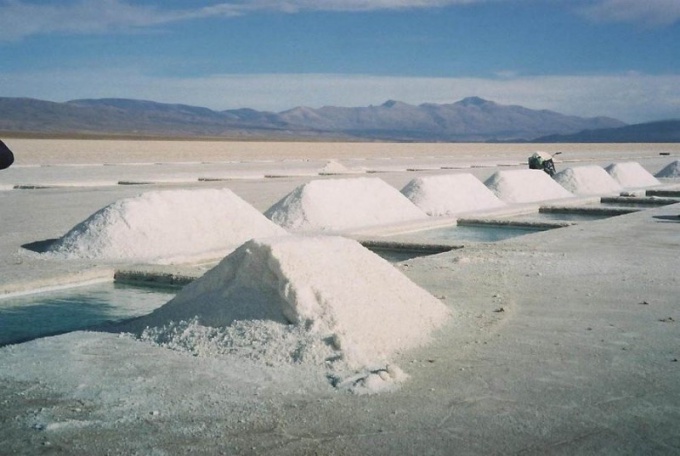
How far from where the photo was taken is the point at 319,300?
3518 mm

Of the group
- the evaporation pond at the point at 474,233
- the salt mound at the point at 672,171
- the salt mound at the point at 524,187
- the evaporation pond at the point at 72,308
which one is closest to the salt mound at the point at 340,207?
the evaporation pond at the point at 474,233

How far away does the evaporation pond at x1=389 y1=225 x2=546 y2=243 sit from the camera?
8.59 m

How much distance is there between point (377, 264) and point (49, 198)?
881 centimetres

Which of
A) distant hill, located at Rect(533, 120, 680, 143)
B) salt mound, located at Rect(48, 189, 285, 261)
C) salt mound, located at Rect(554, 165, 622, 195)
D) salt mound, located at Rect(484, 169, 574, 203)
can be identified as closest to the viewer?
salt mound, located at Rect(48, 189, 285, 261)

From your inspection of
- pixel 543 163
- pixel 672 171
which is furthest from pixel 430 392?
pixel 672 171

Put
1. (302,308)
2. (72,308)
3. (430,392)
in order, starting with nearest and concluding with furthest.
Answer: (430,392) → (302,308) → (72,308)

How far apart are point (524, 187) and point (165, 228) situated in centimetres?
768

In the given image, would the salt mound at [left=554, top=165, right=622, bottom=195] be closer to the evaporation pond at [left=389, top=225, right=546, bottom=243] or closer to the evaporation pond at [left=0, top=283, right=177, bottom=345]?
the evaporation pond at [left=389, top=225, right=546, bottom=243]

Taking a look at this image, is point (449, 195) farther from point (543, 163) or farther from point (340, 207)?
point (543, 163)

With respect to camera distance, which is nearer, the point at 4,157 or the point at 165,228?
the point at 4,157

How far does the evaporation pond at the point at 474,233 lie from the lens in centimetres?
859

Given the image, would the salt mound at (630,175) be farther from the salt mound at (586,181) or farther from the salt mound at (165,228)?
the salt mound at (165,228)

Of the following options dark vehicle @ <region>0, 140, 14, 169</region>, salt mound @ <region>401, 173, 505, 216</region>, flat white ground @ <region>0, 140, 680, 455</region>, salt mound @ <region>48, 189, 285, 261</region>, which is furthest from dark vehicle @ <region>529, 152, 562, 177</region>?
dark vehicle @ <region>0, 140, 14, 169</region>

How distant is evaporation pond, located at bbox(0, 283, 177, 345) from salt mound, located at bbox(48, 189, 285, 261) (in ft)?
3.12
